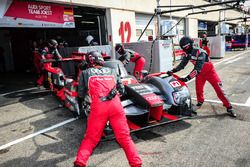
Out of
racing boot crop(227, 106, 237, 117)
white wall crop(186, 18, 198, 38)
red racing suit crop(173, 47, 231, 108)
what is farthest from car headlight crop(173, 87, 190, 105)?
white wall crop(186, 18, 198, 38)

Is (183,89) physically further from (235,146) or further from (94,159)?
(94,159)

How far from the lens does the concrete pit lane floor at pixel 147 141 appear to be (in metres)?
3.77

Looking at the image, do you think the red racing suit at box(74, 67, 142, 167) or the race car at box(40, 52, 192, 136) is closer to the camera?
the red racing suit at box(74, 67, 142, 167)

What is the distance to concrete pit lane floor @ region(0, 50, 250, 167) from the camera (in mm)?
3768

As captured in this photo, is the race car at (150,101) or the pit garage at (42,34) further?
the pit garage at (42,34)

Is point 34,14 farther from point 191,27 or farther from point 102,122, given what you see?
point 191,27

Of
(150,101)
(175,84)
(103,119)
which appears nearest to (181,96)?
(175,84)

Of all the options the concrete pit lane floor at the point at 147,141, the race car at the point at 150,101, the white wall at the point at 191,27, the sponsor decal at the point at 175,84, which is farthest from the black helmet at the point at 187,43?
the white wall at the point at 191,27

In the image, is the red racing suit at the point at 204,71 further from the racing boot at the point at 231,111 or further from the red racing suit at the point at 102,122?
the red racing suit at the point at 102,122

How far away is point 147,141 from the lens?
14.6 ft

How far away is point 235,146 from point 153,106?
59.9 inches

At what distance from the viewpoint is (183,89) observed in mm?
5227

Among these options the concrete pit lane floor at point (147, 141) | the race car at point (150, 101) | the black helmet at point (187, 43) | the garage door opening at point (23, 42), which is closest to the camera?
the concrete pit lane floor at point (147, 141)

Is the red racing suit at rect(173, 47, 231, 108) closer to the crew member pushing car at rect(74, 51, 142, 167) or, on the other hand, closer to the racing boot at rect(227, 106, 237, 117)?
the racing boot at rect(227, 106, 237, 117)
